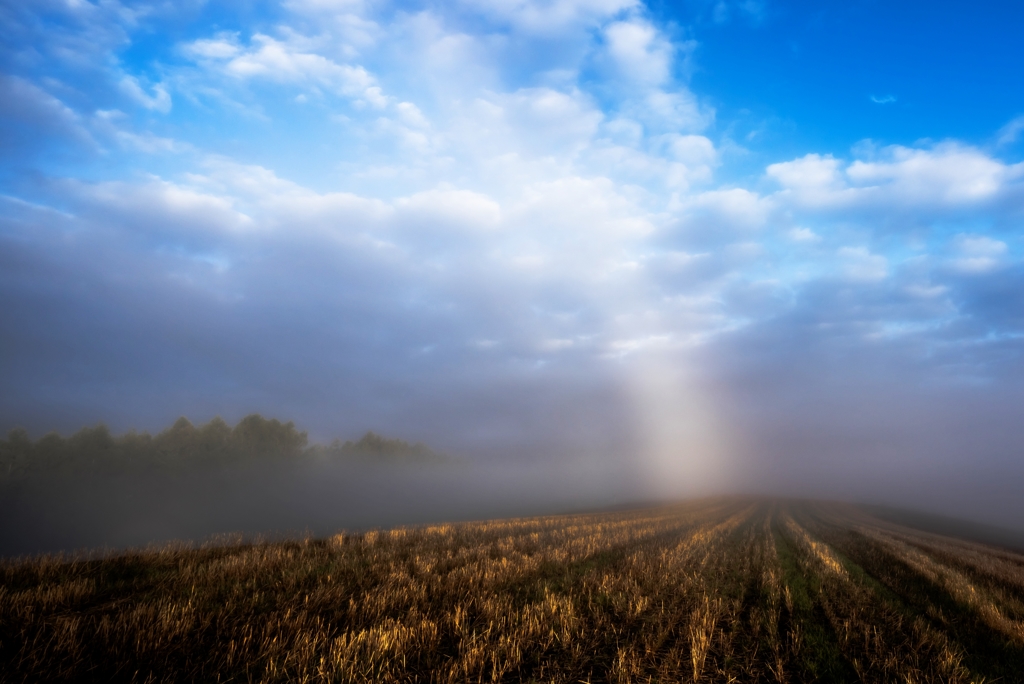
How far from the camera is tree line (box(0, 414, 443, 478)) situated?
6316 cm

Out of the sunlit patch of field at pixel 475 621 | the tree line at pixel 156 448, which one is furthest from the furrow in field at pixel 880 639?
the tree line at pixel 156 448

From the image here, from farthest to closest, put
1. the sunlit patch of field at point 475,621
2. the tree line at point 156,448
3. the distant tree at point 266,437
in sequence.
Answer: the distant tree at point 266,437, the tree line at point 156,448, the sunlit patch of field at point 475,621

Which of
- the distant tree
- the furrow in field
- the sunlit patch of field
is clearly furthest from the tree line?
the furrow in field

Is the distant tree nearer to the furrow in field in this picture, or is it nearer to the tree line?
the tree line

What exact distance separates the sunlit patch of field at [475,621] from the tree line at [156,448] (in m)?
84.6

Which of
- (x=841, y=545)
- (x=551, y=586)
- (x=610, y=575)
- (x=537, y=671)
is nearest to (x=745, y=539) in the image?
(x=841, y=545)

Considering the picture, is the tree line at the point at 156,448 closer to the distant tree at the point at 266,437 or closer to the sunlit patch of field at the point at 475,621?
the distant tree at the point at 266,437

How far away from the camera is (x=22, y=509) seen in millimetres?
57812

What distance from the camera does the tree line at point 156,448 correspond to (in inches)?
2486

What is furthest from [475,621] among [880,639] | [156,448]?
[156,448]

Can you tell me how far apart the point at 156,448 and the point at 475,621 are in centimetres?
9674

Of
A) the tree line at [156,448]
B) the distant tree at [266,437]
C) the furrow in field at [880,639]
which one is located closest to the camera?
the furrow in field at [880,639]

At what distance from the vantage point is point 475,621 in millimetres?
7164

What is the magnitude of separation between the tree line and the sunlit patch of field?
278 feet
